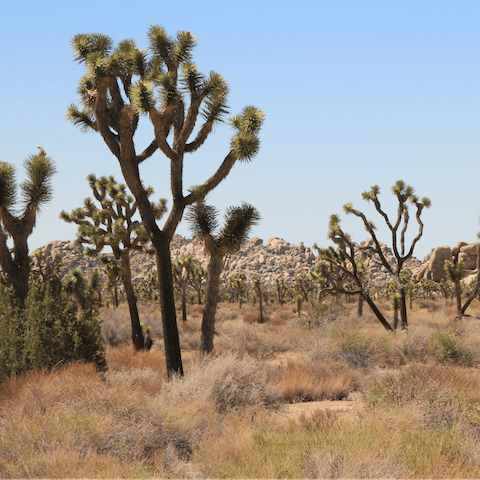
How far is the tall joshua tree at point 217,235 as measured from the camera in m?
11.6

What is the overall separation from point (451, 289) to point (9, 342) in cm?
6105

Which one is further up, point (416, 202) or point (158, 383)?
point (416, 202)

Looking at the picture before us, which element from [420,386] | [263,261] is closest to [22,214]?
[420,386]

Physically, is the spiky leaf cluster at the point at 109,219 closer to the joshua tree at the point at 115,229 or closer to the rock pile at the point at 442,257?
the joshua tree at the point at 115,229

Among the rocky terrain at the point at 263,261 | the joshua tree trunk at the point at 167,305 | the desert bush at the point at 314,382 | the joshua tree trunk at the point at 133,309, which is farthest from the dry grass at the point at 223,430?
the rocky terrain at the point at 263,261

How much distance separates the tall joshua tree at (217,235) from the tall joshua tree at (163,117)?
0.69 metres

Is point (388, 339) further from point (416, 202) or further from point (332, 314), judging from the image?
point (416, 202)

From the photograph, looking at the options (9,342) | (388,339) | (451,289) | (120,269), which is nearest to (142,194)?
(9,342)

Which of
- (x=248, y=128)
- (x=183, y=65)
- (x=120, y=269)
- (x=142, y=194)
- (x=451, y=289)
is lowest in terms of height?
(x=451, y=289)

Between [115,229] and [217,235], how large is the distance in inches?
303

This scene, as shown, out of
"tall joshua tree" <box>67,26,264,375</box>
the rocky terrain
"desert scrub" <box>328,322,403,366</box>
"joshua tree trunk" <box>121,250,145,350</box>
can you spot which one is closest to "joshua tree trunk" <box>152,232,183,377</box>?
"tall joshua tree" <box>67,26,264,375</box>

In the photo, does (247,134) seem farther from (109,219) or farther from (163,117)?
(109,219)

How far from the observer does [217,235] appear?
11.9m

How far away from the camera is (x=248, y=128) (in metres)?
10.7
